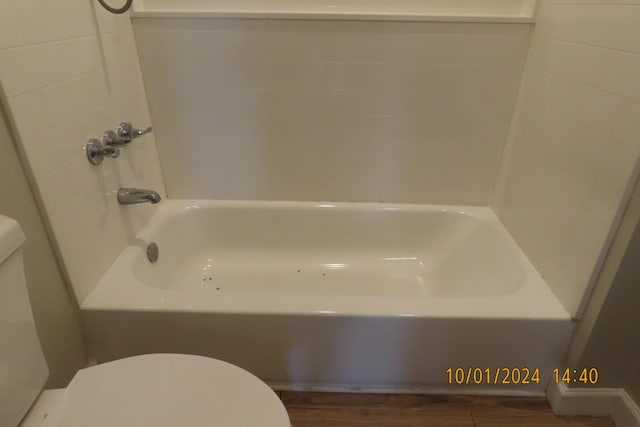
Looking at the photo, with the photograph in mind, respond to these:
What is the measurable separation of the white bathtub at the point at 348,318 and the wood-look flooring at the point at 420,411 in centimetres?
4

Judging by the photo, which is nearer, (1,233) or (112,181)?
(1,233)

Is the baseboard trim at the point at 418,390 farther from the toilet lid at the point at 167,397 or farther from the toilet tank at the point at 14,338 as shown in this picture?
the toilet tank at the point at 14,338

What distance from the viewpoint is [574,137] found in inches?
48.1

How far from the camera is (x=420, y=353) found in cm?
128

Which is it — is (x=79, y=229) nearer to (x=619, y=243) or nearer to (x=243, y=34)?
(x=243, y=34)

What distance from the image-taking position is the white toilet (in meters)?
0.77

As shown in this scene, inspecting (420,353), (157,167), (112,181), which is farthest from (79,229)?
(420,353)

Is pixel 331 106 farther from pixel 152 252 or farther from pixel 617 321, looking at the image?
pixel 617 321

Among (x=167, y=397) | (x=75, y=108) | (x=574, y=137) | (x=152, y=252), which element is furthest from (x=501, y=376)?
(x=75, y=108)

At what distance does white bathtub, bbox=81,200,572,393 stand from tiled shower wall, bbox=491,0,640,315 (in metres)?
0.13

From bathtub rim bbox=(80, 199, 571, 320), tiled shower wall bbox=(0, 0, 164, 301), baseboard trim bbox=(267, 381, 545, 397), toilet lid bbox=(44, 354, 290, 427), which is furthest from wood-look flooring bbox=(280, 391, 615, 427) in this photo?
tiled shower wall bbox=(0, 0, 164, 301)

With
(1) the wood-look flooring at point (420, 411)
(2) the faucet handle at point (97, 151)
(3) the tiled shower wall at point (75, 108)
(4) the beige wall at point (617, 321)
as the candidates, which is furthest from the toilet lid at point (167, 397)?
(4) the beige wall at point (617, 321)

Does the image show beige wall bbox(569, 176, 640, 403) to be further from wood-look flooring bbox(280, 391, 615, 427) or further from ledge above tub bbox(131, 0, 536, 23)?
ledge above tub bbox(131, 0, 536, 23)

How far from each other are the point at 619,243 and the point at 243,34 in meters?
1.42
